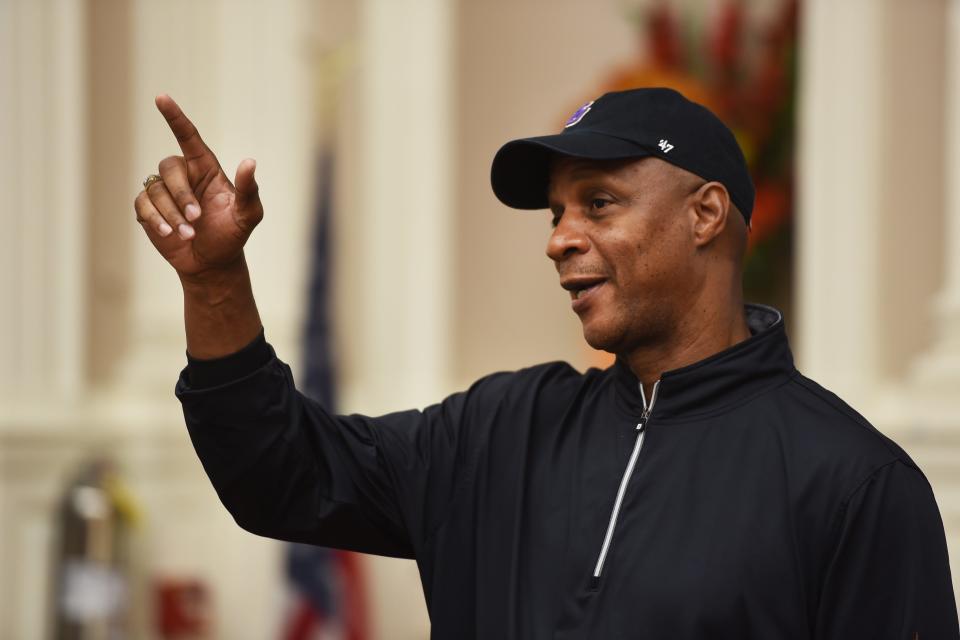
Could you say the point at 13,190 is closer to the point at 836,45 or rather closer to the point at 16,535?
the point at 16,535

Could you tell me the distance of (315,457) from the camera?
1868 millimetres

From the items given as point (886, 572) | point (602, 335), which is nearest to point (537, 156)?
point (602, 335)

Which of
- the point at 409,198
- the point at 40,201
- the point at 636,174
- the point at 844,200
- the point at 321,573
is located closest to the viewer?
the point at 636,174

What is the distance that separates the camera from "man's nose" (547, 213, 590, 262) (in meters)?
1.83

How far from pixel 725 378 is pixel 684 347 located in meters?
0.10

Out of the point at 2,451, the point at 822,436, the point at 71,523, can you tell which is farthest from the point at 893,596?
the point at 2,451

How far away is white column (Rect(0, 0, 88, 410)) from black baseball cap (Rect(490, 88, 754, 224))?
15.3ft

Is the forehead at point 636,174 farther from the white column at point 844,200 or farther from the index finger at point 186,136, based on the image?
the white column at point 844,200

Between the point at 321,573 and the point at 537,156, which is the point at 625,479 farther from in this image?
the point at 321,573

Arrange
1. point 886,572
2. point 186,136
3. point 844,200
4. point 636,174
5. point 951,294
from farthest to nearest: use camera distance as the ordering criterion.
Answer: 1. point 844,200
2. point 951,294
3. point 636,174
4. point 186,136
5. point 886,572

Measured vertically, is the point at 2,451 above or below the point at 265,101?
below

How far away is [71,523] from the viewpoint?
5590mm

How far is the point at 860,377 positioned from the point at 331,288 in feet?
6.86

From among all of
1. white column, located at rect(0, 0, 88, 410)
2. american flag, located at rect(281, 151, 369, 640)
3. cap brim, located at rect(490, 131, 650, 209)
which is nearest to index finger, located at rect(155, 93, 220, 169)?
cap brim, located at rect(490, 131, 650, 209)
